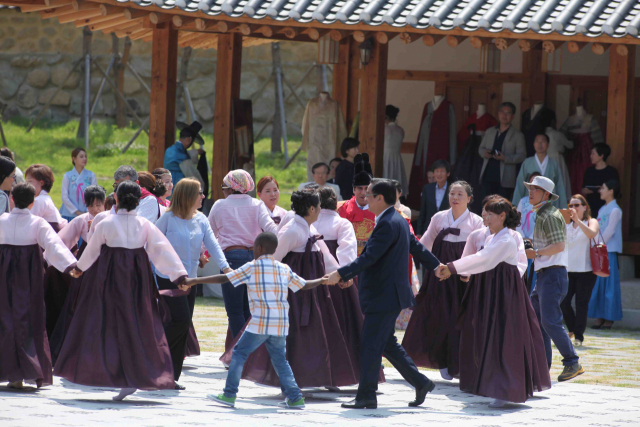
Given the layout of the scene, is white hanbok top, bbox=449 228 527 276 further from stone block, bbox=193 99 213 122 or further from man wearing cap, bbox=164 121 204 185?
stone block, bbox=193 99 213 122

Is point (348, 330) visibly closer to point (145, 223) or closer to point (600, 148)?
point (145, 223)

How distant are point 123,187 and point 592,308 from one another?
610 centimetres

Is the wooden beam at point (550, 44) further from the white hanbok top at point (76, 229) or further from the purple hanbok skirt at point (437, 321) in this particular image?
the white hanbok top at point (76, 229)

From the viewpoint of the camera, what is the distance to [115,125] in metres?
22.8

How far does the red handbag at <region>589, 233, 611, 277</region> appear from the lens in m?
9.02

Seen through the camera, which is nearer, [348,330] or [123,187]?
[123,187]

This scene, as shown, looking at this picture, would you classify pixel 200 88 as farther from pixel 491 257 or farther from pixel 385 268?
pixel 385 268

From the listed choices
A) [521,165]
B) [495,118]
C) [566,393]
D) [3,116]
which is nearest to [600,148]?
[521,165]

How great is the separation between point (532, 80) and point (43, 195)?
756cm

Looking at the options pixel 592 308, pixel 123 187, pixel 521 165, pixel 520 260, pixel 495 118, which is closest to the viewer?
pixel 123 187

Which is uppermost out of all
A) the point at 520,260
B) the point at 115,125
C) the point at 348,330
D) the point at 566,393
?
the point at 115,125

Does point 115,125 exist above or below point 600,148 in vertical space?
above

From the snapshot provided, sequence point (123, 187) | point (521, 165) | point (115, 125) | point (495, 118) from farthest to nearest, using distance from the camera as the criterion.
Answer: point (115, 125) → point (495, 118) → point (521, 165) → point (123, 187)

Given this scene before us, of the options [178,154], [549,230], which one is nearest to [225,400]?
[549,230]
